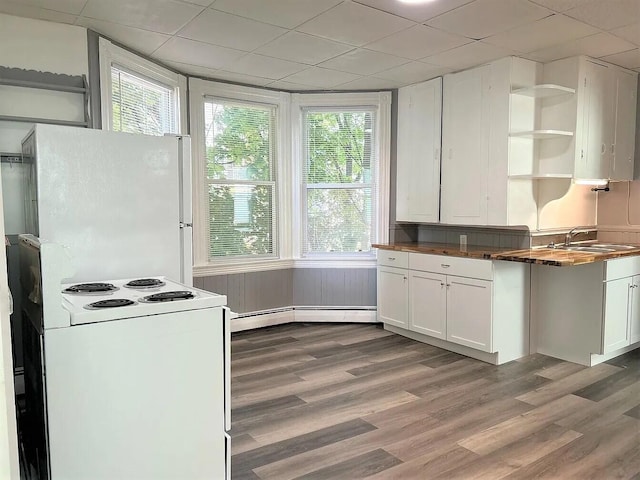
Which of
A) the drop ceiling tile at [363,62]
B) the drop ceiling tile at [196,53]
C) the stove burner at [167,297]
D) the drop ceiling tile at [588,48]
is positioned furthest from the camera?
the drop ceiling tile at [363,62]

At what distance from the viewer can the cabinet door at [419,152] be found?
443cm

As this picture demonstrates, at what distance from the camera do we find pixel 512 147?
3.83 metres

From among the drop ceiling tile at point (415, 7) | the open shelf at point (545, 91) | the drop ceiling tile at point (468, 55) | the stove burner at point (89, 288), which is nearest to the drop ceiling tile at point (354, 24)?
the drop ceiling tile at point (415, 7)

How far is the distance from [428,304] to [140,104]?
2.89m

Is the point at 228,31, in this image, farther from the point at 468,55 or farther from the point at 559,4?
the point at 559,4

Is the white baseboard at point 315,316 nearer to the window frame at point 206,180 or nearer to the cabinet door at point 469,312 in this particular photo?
the window frame at point 206,180

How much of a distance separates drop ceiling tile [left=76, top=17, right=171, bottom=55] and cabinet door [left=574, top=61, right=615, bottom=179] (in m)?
3.24

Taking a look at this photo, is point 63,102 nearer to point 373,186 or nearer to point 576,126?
point 373,186

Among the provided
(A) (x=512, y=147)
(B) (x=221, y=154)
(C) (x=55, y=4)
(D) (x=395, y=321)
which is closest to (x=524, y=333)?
(D) (x=395, y=321)

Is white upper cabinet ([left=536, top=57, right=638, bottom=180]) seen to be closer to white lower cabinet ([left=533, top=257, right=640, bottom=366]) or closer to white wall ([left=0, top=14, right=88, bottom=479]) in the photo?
white lower cabinet ([left=533, top=257, right=640, bottom=366])

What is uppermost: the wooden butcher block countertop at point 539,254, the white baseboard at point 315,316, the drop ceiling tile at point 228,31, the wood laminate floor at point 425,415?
the drop ceiling tile at point 228,31

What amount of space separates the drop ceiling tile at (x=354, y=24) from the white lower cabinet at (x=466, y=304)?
5.99 ft

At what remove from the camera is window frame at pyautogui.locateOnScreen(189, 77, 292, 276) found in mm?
4375

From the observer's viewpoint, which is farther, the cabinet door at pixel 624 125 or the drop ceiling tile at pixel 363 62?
the cabinet door at pixel 624 125
